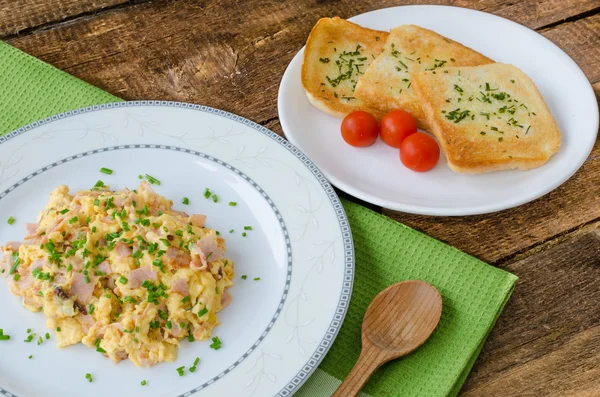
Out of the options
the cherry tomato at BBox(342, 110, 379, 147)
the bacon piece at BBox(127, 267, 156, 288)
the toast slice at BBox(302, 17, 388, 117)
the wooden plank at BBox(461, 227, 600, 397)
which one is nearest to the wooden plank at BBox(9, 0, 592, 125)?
the toast slice at BBox(302, 17, 388, 117)

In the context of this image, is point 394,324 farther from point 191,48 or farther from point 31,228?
point 191,48

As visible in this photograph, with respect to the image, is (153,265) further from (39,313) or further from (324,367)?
(324,367)

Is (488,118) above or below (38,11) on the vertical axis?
above

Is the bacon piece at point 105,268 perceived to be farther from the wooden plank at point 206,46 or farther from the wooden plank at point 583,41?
the wooden plank at point 583,41

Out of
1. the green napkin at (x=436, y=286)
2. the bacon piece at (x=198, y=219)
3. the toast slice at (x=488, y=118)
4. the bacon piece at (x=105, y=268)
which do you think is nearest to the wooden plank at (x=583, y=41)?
the toast slice at (x=488, y=118)

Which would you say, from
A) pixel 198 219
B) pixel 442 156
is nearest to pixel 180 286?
pixel 198 219

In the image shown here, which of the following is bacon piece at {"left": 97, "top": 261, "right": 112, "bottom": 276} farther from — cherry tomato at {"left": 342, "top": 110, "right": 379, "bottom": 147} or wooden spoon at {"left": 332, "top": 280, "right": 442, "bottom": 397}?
cherry tomato at {"left": 342, "top": 110, "right": 379, "bottom": 147}
